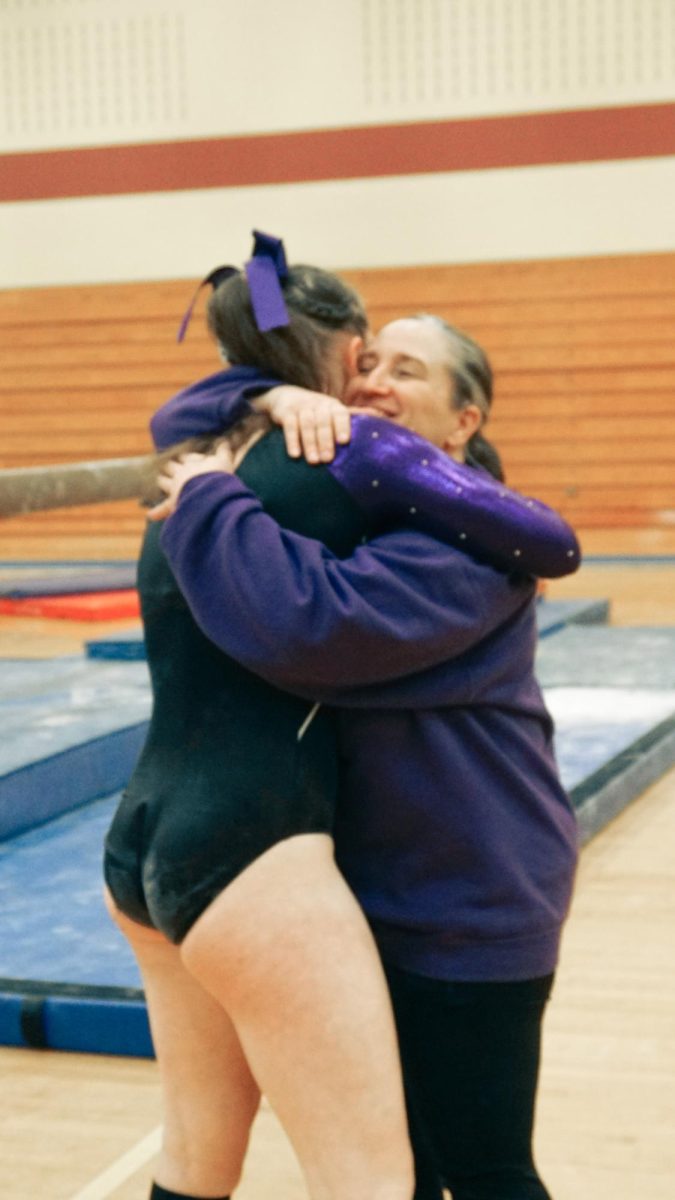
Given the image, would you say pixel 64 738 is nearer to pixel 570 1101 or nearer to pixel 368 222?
pixel 570 1101

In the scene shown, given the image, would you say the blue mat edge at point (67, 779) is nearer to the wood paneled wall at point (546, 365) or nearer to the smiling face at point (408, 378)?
the smiling face at point (408, 378)

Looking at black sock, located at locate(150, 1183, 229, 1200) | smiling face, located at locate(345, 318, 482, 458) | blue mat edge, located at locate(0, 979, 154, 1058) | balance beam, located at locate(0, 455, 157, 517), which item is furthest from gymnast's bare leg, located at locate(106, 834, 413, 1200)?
balance beam, located at locate(0, 455, 157, 517)

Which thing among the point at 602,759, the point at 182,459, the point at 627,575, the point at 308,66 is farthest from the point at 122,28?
the point at 182,459

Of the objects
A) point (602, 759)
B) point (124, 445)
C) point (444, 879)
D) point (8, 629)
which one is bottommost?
point (124, 445)

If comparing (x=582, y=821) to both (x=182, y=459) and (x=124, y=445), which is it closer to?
(x=182, y=459)

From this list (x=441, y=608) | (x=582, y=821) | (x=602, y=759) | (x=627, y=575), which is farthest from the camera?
(x=627, y=575)

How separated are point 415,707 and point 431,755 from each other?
5 cm

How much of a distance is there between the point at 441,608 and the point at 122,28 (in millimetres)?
10657

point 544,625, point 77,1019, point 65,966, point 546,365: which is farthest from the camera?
point 546,365

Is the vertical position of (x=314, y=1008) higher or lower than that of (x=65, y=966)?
higher

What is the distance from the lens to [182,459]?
1.68 metres

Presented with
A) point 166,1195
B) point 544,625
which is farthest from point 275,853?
point 544,625

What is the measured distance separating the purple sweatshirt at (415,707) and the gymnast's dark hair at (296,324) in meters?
0.17

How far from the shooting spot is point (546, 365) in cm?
1152
